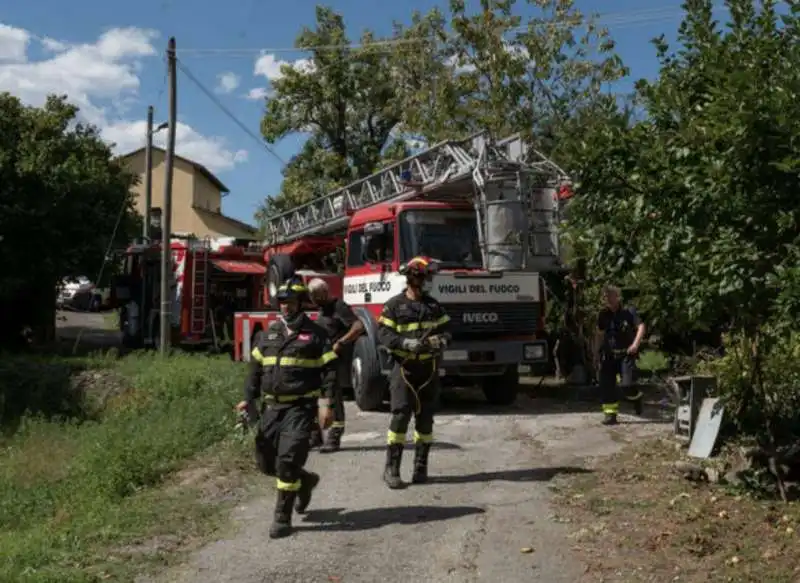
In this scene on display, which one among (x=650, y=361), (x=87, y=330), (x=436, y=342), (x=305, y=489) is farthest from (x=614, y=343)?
(x=87, y=330)

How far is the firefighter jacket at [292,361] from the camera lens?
247 inches

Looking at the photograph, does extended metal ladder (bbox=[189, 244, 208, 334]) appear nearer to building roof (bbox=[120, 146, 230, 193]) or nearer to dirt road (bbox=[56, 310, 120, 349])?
dirt road (bbox=[56, 310, 120, 349])

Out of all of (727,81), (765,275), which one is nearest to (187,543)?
(765,275)

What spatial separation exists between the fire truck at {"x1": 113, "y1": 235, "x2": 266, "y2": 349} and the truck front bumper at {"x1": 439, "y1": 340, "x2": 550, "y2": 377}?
34.0 feet

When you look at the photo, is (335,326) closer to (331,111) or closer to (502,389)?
(502,389)

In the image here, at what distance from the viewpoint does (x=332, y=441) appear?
8.95 meters

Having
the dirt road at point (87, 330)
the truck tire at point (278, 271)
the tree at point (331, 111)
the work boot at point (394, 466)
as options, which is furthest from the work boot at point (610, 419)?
the tree at point (331, 111)

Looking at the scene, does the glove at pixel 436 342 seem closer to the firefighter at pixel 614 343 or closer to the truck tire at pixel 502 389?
the firefighter at pixel 614 343

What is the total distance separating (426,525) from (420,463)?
1180mm

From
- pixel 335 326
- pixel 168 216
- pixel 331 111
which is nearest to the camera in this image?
pixel 335 326

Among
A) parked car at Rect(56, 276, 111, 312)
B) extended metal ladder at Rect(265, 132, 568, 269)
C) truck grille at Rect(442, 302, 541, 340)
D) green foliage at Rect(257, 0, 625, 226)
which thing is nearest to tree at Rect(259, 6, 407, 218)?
green foliage at Rect(257, 0, 625, 226)

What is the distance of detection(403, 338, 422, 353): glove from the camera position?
7.30 meters

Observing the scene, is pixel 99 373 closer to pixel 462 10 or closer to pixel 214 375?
pixel 214 375

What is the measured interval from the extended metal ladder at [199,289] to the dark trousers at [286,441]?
49.1 feet
